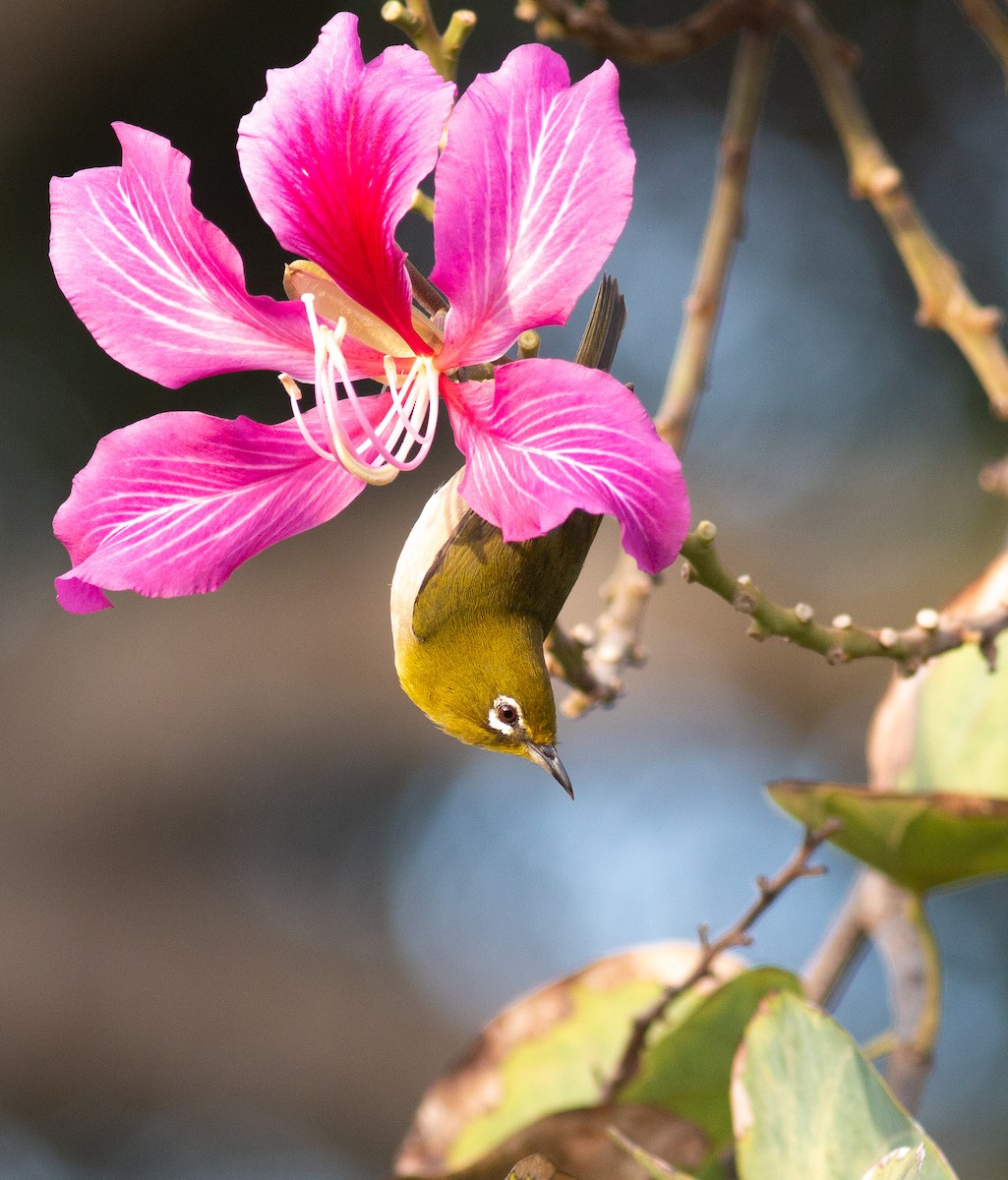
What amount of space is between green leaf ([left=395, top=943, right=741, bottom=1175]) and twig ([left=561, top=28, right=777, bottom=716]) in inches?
11.7

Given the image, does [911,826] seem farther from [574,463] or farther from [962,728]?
[574,463]

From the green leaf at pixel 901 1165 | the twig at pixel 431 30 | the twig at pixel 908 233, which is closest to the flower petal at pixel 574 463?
the twig at pixel 431 30

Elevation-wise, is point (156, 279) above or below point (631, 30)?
below

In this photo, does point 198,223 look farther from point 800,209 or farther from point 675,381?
point 800,209

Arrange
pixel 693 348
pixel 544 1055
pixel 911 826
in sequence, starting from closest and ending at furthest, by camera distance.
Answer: pixel 911 826 → pixel 544 1055 → pixel 693 348

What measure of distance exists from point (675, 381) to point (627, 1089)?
66 cm

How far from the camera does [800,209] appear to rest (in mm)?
4121

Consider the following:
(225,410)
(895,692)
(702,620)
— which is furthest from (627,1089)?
(225,410)

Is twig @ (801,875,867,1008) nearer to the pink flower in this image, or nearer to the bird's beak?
the bird's beak

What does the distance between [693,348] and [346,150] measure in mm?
677

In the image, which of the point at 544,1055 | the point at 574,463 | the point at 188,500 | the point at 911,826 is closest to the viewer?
the point at 574,463

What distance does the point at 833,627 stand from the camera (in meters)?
0.89

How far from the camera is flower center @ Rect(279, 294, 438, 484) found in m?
0.68

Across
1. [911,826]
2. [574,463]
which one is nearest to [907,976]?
[911,826]
